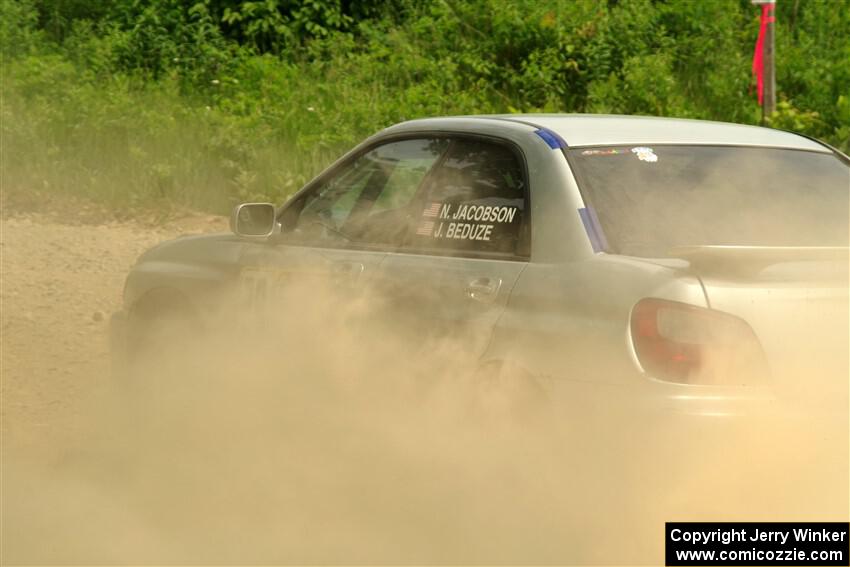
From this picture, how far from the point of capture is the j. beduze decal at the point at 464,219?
14.3ft

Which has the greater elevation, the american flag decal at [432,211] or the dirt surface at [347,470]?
the american flag decal at [432,211]

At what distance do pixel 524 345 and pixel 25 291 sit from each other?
233 inches

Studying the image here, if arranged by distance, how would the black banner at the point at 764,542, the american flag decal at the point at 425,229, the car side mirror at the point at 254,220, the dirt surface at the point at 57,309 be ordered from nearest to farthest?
the black banner at the point at 764,542
the american flag decal at the point at 425,229
the car side mirror at the point at 254,220
the dirt surface at the point at 57,309

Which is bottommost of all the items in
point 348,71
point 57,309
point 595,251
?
point 348,71

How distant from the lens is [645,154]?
4316 mm

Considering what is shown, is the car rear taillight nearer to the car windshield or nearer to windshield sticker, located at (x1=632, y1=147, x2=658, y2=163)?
the car windshield

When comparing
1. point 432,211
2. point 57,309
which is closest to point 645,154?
point 432,211

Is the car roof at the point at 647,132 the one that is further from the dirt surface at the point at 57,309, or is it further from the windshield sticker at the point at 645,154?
the dirt surface at the point at 57,309

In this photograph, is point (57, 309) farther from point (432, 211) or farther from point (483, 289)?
point (483, 289)

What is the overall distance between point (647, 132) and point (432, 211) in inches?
33.4

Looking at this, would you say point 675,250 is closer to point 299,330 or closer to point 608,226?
point 608,226

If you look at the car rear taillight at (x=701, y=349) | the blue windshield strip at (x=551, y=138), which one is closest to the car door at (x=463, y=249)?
the blue windshield strip at (x=551, y=138)

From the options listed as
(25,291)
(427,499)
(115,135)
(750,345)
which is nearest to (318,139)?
(115,135)

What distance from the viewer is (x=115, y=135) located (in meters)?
12.6
